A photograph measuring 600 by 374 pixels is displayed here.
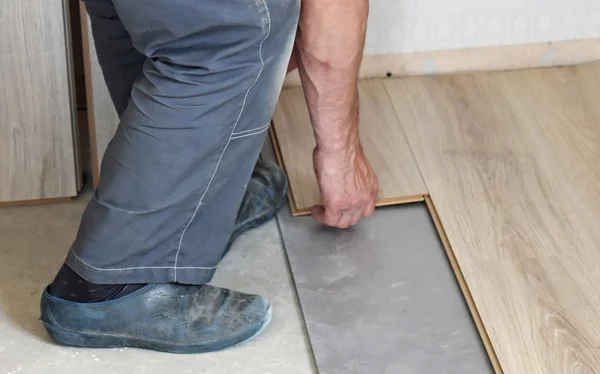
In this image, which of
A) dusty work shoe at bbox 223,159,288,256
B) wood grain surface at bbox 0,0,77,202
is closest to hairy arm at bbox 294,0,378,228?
dusty work shoe at bbox 223,159,288,256

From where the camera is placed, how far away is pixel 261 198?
5.74 feet

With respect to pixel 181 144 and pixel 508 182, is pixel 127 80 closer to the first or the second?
pixel 181 144

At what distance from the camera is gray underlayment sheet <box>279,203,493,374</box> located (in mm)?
1455

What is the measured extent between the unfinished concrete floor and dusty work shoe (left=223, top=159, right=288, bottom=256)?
0.02 m

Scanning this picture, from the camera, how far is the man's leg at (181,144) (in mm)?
1188

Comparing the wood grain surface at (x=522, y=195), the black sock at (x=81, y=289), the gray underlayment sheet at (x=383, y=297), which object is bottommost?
the gray underlayment sheet at (x=383, y=297)

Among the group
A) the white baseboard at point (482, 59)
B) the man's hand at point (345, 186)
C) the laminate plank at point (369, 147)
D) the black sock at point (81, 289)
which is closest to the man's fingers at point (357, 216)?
the man's hand at point (345, 186)

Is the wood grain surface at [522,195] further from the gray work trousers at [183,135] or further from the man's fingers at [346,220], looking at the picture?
the gray work trousers at [183,135]

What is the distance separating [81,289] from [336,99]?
1.79ft

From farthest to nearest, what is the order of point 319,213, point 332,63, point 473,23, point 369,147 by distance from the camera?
point 473,23, point 369,147, point 319,213, point 332,63

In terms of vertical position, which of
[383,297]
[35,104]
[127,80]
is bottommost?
[383,297]

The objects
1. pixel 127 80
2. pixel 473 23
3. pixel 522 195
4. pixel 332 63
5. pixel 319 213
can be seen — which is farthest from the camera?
pixel 473 23

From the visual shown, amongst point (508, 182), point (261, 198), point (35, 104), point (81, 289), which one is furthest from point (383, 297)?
point (35, 104)

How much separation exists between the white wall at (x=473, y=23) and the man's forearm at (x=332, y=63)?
652 millimetres
